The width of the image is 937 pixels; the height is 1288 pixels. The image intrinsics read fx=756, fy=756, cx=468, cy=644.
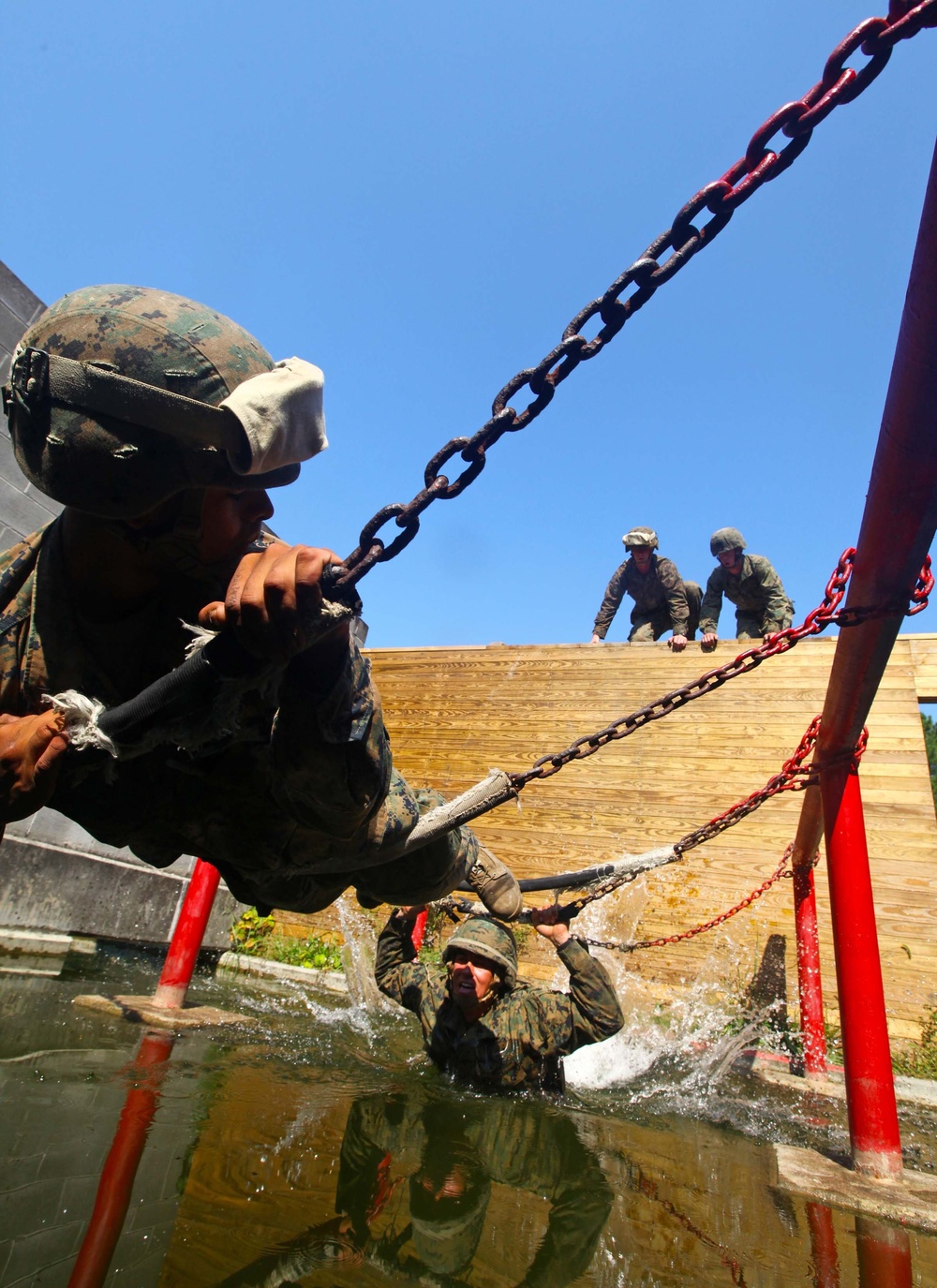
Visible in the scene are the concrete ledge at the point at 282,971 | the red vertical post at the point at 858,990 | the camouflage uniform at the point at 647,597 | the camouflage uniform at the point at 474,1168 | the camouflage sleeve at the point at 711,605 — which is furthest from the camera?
the camouflage uniform at the point at 647,597

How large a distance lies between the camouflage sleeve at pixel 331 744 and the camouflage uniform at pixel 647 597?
6675mm

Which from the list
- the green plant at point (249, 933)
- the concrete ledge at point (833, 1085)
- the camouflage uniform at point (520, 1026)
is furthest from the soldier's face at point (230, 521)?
the green plant at point (249, 933)

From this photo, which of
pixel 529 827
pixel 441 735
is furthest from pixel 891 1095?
pixel 441 735

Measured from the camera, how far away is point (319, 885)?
96.0 inches

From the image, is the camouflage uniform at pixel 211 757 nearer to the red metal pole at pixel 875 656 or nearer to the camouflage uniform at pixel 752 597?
the red metal pole at pixel 875 656

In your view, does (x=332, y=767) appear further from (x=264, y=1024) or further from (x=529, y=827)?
(x=529, y=827)

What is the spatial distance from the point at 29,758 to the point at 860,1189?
10.3 ft

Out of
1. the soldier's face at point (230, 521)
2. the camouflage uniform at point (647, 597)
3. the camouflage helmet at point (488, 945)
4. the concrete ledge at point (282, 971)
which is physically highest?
the camouflage uniform at point (647, 597)

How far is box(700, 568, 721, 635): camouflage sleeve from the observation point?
736 cm

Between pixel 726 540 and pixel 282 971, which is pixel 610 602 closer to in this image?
pixel 726 540

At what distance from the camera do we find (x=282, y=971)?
6414 mm

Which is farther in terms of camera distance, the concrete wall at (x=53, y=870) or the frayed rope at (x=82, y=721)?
the concrete wall at (x=53, y=870)

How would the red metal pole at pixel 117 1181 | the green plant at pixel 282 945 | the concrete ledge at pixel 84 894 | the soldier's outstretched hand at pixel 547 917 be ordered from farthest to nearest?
the green plant at pixel 282 945
the concrete ledge at pixel 84 894
the soldier's outstretched hand at pixel 547 917
the red metal pole at pixel 117 1181

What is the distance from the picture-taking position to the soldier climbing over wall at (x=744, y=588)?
7.43 m
